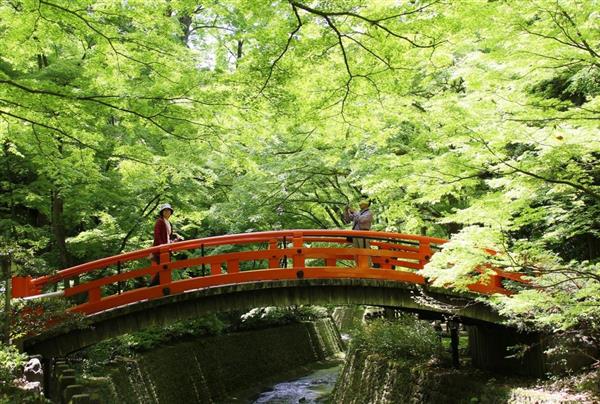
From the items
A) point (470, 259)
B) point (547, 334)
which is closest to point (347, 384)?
point (547, 334)

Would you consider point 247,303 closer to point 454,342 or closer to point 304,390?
point 454,342

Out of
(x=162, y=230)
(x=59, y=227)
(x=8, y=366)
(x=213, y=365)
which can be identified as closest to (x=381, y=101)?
(x=162, y=230)

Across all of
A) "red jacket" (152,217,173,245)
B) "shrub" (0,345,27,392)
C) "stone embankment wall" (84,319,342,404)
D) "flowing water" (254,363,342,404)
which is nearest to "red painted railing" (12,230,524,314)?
"red jacket" (152,217,173,245)

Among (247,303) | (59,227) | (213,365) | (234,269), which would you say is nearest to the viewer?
(247,303)

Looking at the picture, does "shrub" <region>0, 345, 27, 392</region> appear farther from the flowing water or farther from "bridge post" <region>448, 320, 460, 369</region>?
the flowing water

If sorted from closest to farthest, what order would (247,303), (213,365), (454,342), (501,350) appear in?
(247,303), (454,342), (501,350), (213,365)

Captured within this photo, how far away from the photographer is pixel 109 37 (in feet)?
28.0

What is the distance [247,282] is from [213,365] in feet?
21.6

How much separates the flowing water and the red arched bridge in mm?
6457

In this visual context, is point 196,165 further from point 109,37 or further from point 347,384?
point 347,384

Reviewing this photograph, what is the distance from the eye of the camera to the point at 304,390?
18.3 metres

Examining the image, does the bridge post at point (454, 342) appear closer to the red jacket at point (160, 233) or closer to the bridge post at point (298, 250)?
the bridge post at point (298, 250)

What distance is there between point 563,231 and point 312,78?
6167 millimetres

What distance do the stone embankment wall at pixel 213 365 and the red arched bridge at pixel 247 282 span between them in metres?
1.87
